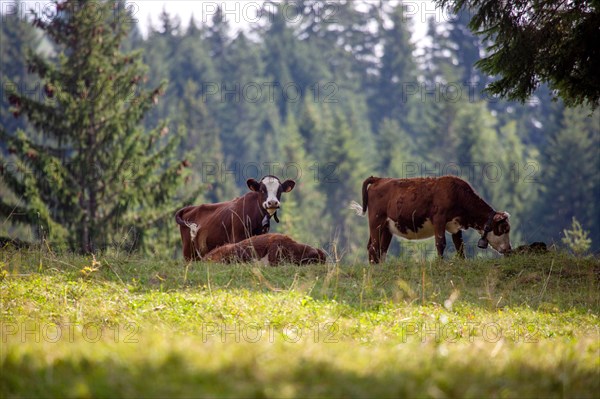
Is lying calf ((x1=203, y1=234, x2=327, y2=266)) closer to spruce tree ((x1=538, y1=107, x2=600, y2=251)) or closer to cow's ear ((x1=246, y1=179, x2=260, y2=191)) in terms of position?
cow's ear ((x1=246, y1=179, x2=260, y2=191))

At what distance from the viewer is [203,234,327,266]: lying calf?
12969 millimetres

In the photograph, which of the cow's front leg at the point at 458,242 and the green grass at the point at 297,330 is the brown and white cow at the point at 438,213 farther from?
the green grass at the point at 297,330

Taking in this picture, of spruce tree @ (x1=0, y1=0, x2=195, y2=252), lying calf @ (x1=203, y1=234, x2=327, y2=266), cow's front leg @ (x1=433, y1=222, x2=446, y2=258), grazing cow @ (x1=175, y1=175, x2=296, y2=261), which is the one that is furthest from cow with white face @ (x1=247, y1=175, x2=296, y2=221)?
spruce tree @ (x1=0, y1=0, x2=195, y2=252)

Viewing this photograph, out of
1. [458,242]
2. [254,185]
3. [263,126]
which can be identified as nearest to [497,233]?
[458,242]

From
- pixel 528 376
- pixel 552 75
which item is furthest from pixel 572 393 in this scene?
pixel 552 75

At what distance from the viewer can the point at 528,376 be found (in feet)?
17.5

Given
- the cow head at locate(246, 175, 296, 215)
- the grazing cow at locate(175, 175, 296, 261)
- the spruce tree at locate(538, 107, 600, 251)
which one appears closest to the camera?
the cow head at locate(246, 175, 296, 215)

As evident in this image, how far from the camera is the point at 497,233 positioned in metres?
14.3

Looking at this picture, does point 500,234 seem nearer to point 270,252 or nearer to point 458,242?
point 458,242

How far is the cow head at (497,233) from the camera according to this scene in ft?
46.8

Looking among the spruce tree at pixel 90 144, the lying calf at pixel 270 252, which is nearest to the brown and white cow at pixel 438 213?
the lying calf at pixel 270 252

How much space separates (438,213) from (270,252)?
3141 millimetres

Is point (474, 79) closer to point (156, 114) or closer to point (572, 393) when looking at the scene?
point (156, 114)

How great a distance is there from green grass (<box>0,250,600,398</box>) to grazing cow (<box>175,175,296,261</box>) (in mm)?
2779
